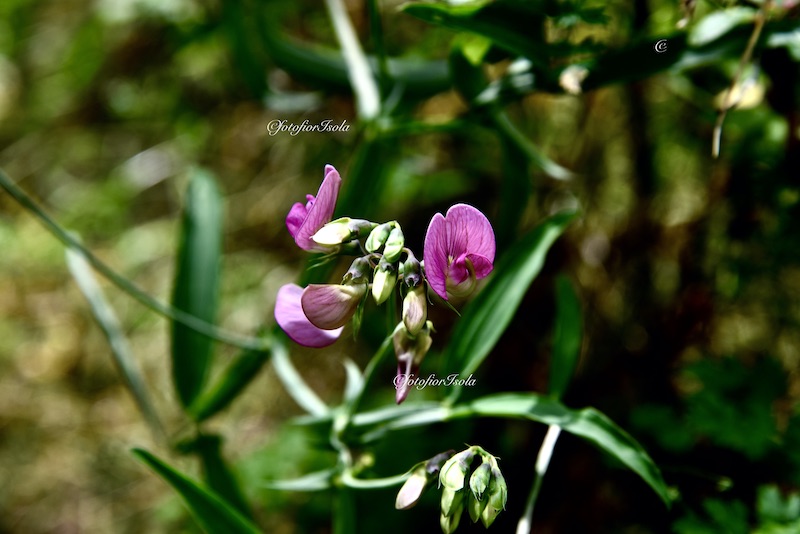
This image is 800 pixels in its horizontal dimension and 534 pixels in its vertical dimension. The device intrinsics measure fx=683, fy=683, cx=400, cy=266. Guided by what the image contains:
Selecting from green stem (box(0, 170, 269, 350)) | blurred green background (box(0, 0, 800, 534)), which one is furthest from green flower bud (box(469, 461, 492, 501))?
green stem (box(0, 170, 269, 350))

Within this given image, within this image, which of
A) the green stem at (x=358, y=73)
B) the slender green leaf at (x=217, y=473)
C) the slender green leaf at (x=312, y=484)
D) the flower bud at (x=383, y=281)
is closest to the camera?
the flower bud at (x=383, y=281)

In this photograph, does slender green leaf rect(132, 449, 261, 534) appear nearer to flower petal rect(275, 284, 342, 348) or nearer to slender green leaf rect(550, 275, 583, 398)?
flower petal rect(275, 284, 342, 348)

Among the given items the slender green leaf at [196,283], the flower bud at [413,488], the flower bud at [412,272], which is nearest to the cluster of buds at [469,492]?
the flower bud at [413,488]

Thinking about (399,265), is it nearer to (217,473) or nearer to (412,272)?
(412,272)

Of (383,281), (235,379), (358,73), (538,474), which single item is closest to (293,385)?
(235,379)

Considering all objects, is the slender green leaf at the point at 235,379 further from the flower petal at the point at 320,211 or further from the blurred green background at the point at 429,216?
the flower petal at the point at 320,211
